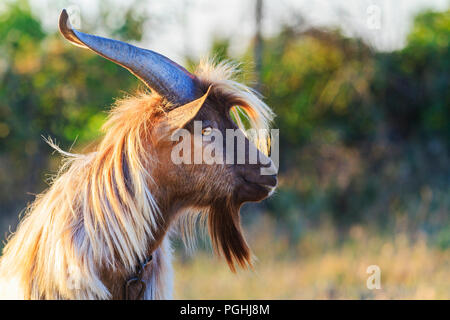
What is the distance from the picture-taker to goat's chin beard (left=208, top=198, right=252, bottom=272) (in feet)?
11.9

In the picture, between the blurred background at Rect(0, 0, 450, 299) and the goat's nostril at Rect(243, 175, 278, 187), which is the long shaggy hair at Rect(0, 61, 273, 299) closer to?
the goat's nostril at Rect(243, 175, 278, 187)

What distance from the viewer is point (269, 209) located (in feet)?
37.4

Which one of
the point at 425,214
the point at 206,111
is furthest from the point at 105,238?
the point at 425,214

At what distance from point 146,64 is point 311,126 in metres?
9.27

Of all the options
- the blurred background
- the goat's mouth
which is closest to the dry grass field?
the blurred background

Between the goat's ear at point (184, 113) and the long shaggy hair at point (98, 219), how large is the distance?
0.37 ft

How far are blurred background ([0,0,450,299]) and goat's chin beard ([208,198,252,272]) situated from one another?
4.47 meters

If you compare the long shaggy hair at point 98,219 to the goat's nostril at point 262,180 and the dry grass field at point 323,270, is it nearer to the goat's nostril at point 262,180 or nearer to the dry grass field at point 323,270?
the goat's nostril at point 262,180

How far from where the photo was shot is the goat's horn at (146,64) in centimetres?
296

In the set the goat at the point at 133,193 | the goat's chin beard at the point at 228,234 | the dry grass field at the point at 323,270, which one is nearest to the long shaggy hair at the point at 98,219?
the goat at the point at 133,193

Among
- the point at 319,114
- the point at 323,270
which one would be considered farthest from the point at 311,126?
the point at 323,270

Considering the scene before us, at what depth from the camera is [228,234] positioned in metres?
3.85

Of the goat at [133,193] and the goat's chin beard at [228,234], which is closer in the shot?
the goat at [133,193]

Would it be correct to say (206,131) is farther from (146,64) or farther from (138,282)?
(138,282)
